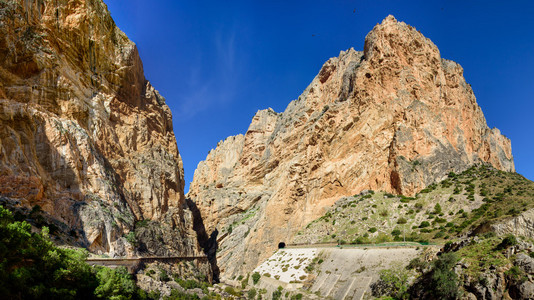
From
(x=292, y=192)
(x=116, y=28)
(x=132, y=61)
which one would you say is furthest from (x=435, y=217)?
(x=116, y=28)

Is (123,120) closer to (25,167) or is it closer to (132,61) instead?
(132,61)

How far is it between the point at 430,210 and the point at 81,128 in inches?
1476

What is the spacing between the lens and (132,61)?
150ft

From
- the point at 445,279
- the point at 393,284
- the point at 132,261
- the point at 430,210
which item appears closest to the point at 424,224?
A: the point at 430,210

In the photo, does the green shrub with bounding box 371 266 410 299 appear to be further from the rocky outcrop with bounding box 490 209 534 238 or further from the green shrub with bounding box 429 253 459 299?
the rocky outcrop with bounding box 490 209 534 238

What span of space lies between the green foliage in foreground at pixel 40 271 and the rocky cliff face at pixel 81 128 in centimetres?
941

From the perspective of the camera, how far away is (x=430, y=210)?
35562 millimetres

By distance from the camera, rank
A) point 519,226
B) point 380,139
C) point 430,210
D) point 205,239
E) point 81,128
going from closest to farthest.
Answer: point 519,226 < point 81,128 < point 430,210 < point 380,139 < point 205,239

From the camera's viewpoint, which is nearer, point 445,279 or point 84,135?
point 445,279

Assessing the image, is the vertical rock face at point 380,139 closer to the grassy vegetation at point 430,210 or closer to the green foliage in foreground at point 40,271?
the grassy vegetation at point 430,210

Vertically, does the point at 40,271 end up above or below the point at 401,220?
below

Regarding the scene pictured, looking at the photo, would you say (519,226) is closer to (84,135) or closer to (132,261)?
(132,261)

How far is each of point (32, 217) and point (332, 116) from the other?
42.3 metres

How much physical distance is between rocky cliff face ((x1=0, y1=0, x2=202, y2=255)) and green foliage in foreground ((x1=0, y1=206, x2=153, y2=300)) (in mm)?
9409
